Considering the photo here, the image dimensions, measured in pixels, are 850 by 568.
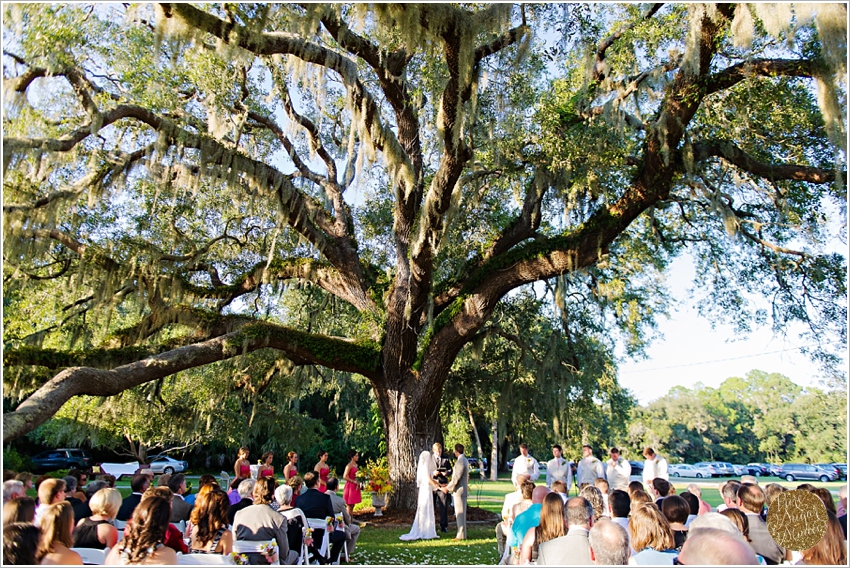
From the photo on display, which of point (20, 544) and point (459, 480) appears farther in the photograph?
point (459, 480)

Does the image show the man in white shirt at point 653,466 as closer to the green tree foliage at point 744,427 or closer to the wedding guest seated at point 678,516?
the wedding guest seated at point 678,516

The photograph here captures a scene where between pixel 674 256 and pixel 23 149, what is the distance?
38.4 feet

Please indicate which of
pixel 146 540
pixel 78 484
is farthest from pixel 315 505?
pixel 78 484

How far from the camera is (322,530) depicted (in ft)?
19.4

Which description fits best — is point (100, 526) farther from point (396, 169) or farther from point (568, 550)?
point (396, 169)

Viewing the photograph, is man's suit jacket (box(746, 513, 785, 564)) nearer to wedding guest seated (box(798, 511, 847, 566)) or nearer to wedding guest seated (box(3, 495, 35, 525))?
wedding guest seated (box(798, 511, 847, 566))

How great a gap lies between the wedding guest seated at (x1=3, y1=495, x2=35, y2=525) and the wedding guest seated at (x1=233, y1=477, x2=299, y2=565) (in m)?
1.43

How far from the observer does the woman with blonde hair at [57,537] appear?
322 cm

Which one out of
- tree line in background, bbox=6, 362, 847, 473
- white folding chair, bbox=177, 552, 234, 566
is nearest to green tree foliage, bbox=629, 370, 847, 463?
tree line in background, bbox=6, 362, 847, 473

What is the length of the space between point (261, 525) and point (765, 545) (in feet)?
12.3

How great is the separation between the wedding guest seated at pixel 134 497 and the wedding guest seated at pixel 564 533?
347cm

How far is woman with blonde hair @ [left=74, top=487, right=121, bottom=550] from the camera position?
383cm

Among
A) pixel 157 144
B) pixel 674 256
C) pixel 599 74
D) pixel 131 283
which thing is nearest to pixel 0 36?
pixel 157 144

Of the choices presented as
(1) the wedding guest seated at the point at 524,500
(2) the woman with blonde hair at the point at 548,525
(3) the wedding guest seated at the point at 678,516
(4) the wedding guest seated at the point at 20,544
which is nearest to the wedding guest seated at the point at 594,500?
(1) the wedding guest seated at the point at 524,500
